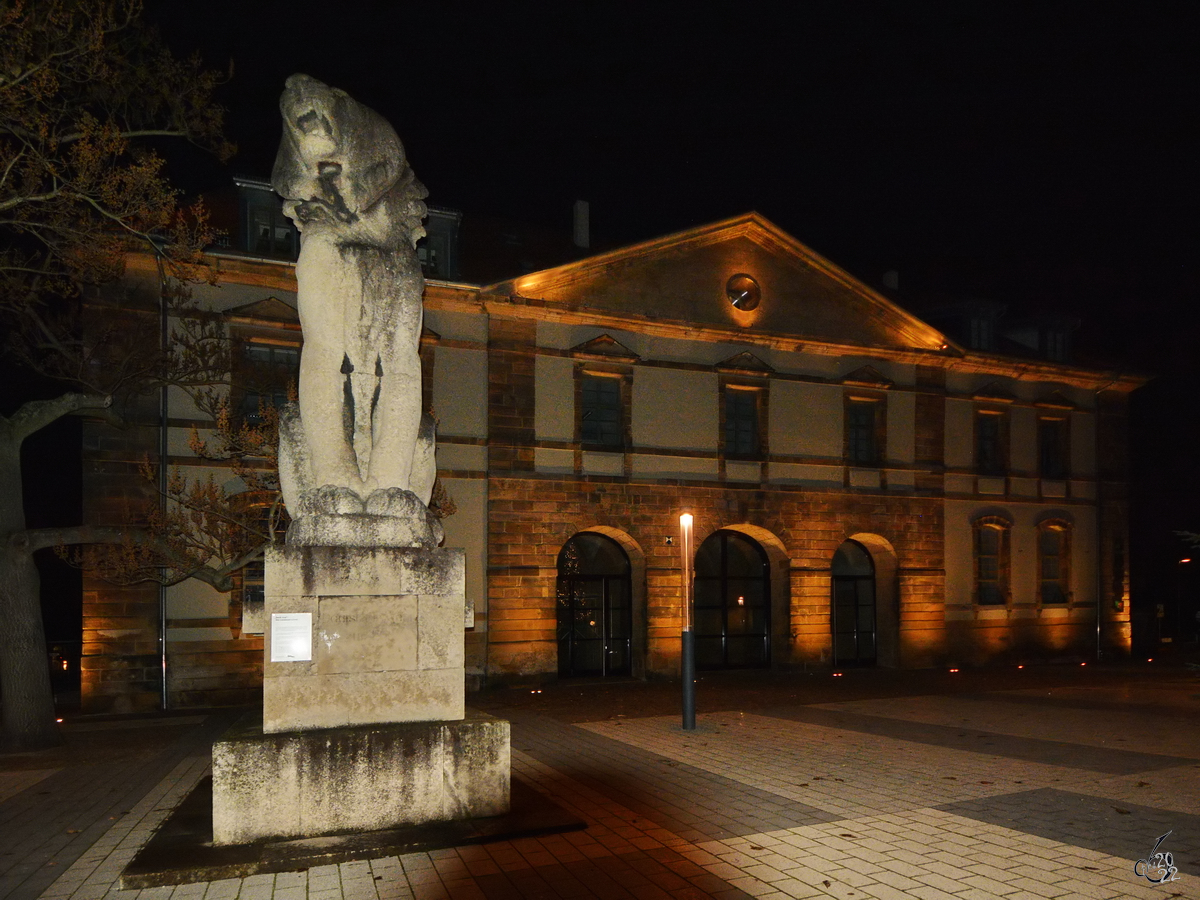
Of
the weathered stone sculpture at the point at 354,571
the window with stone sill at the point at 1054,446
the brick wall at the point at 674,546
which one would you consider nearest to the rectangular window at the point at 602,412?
the brick wall at the point at 674,546

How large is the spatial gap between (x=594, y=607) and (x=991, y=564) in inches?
443

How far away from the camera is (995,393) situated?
2627 cm

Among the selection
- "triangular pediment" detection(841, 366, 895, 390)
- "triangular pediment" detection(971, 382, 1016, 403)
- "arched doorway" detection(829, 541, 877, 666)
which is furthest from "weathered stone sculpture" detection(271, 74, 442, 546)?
"triangular pediment" detection(971, 382, 1016, 403)

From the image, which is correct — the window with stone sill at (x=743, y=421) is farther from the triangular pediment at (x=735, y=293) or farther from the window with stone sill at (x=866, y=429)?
the window with stone sill at (x=866, y=429)

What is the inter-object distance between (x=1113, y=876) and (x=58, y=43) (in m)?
11.3

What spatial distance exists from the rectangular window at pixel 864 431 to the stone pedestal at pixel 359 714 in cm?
1903

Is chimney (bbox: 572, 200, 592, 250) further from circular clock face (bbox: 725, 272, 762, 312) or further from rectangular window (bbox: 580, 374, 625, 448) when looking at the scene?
rectangular window (bbox: 580, 374, 625, 448)

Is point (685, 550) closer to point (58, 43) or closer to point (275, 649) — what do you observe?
point (275, 649)

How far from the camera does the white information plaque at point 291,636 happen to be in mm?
6082

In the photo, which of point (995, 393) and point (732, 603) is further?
point (995, 393)

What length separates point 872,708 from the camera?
15344 mm

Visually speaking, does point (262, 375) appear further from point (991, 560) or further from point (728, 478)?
point (991, 560)

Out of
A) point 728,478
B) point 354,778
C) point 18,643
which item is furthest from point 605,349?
point 354,778

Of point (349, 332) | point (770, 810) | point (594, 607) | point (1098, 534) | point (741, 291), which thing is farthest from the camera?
point (1098, 534)
